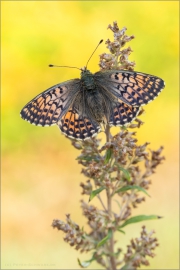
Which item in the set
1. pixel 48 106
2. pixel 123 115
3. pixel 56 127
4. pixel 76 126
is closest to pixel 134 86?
pixel 123 115

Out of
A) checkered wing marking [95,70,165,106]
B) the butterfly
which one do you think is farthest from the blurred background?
checkered wing marking [95,70,165,106]

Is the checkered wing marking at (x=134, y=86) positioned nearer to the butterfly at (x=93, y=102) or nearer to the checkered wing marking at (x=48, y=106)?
the butterfly at (x=93, y=102)

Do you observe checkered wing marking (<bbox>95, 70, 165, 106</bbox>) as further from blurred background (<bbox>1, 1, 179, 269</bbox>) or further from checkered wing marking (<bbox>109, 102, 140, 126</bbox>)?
blurred background (<bbox>1, 1, 179, 269</bbox>)

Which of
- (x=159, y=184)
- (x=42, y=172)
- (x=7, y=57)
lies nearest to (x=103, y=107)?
(x=159, y=184)

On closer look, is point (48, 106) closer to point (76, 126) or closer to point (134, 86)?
point (76, 126)

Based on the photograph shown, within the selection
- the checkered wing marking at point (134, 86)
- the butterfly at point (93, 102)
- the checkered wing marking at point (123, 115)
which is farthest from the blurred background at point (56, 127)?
the checkered wing marking at point (123, 115)

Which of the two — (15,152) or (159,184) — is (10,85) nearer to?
(15,152)

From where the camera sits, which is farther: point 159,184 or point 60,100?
point 159,184
